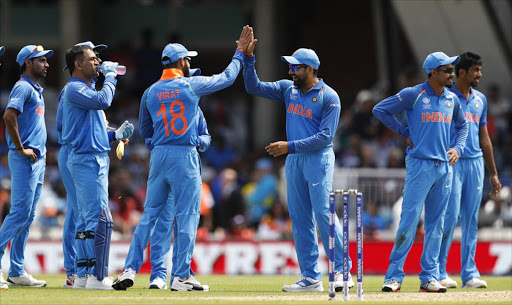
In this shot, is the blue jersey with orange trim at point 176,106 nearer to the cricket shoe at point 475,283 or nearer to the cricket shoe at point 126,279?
the cricket shoe at point 126,279

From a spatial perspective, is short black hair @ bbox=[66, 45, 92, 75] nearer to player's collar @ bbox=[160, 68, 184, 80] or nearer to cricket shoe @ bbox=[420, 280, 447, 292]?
player's collar @ bbox=[160, 68, 184, 80]

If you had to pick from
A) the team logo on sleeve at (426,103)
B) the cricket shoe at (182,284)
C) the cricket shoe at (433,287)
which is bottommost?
the cricket shoe at (433,287)

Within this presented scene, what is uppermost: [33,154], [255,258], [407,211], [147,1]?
[147,1]

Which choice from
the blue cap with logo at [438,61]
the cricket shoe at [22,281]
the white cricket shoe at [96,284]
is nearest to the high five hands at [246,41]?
the blue cap with logo at [438,61]

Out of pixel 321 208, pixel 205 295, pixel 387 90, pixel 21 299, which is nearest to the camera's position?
pixel 21 299

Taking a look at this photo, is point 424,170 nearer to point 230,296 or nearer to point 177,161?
point 230,296

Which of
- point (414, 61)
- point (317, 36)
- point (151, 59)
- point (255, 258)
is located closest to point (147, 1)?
point (151, 59)

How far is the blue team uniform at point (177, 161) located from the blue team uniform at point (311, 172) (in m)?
1.07

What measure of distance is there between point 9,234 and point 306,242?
3242 millimetres

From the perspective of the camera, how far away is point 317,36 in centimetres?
2702

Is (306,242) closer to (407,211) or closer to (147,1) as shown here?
(407,211)

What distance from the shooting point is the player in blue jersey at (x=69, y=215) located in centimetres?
1075

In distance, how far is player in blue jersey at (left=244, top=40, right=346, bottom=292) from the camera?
10773mm

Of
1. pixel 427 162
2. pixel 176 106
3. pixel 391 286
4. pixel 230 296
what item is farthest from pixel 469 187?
pixel 176 106
